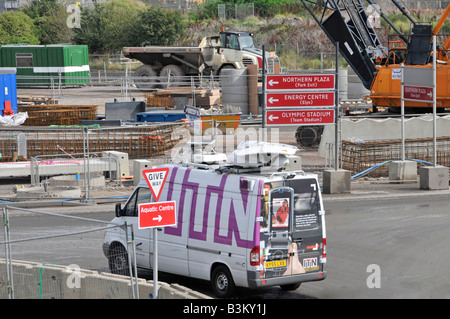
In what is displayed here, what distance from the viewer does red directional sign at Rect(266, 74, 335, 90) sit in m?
21.4

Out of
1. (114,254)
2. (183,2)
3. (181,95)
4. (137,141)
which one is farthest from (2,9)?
(114,254)

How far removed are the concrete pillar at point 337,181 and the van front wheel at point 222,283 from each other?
9.57 meters

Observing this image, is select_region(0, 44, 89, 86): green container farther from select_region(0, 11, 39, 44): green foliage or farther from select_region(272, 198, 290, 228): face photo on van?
select_region(272, 198, 290, 228): face photo on van

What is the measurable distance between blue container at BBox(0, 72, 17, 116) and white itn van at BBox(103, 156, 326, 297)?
Answer: 80.6 feet

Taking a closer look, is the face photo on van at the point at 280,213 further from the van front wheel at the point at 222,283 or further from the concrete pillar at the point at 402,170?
the concrete pillar at the point at 402,170

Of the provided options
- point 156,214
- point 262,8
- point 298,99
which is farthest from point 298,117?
point 262,8

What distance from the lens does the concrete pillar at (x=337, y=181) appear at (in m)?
21.5

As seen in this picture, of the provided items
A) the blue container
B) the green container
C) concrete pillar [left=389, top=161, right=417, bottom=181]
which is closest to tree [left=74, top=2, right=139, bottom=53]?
the green container

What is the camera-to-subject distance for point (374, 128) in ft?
89.0

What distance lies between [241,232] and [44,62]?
4384 centimetres

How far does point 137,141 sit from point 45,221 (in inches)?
367

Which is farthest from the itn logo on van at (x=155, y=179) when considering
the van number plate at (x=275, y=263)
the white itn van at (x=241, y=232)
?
Answer: the van number plate at (x=275, y=263)

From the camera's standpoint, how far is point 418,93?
23.0 meters
